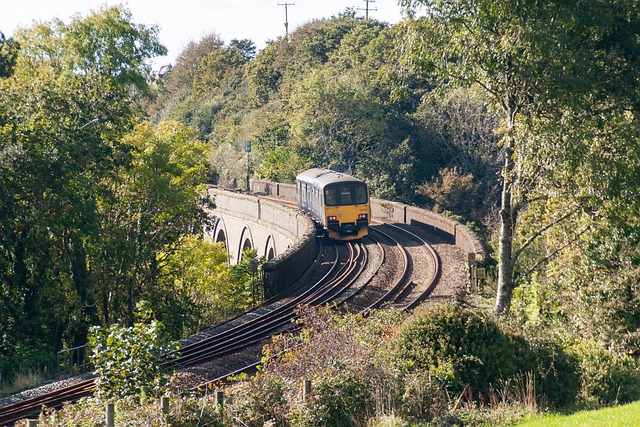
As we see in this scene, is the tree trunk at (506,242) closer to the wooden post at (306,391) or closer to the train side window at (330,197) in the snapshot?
the wooden post at (306,391)

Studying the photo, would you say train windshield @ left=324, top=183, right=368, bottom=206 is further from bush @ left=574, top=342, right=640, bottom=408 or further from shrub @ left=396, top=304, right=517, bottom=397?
shrub @ left=396, top=304, right=517, bottom=397

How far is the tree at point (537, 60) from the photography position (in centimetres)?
1041

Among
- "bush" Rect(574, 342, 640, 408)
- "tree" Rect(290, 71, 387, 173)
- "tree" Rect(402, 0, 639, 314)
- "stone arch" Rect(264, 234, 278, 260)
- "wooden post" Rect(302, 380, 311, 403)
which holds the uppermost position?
"tree" Rect(290, 71, 387, 173)

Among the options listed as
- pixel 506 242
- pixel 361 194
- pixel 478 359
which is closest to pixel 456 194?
pixel 361 194

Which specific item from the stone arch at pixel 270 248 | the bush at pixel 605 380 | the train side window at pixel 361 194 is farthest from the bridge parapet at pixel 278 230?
the bush at pixel 605 380

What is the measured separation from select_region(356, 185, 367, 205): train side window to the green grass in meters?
18.7

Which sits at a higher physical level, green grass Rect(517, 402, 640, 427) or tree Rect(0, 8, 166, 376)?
tree Rect(0, 8, 166, 376)

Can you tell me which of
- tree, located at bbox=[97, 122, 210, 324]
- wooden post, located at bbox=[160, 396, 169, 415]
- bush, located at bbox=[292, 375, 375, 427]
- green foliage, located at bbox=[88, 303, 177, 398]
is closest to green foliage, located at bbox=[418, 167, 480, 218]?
tree, located at bbox=[97, 122, 210, 324]

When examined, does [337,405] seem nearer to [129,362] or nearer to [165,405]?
[165,405]

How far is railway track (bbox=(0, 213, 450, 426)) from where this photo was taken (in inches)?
479

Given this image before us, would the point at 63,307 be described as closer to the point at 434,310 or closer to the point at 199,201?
the point at 199,201

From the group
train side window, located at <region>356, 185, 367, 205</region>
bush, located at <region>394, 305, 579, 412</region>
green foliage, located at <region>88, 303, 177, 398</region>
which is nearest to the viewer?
bush, located at <region>394, 305, 579, 412</region>

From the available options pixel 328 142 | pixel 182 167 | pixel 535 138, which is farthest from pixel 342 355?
pixel 328 142

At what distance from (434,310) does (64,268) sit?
41.0ft
